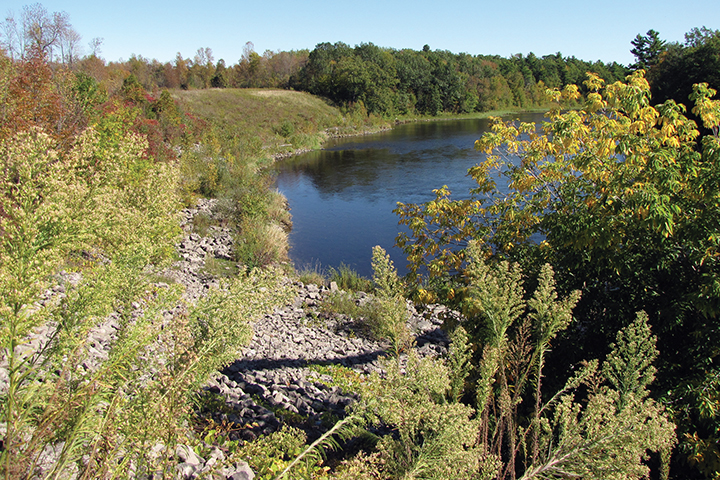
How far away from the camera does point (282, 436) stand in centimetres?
224

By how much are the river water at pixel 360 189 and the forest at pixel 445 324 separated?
4.70m

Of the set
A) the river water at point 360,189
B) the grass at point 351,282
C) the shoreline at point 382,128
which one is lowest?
the grass at point 351,282

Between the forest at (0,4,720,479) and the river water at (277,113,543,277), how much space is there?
15.4ft

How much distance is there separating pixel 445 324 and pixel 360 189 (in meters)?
20.2

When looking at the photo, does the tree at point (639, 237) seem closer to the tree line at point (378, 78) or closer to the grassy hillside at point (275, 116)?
the grassy hillside at point (275, 116)

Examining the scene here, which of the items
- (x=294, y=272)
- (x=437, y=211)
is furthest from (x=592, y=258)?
(x=294, y=272)

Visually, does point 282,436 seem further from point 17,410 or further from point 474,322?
point 474,322

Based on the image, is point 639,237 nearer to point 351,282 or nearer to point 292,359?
point 292,359

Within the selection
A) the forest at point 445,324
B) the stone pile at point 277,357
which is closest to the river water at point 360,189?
the stone pile at point 277,357

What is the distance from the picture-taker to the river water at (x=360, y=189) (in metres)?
17.4

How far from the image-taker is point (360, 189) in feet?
87.2

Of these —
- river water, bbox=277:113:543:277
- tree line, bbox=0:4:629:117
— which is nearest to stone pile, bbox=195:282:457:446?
river water, bbox=277:113:543:277

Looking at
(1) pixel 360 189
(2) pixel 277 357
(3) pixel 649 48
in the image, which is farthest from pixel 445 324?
(3) pixel 649 48

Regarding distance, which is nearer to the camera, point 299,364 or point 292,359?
point 299,364
